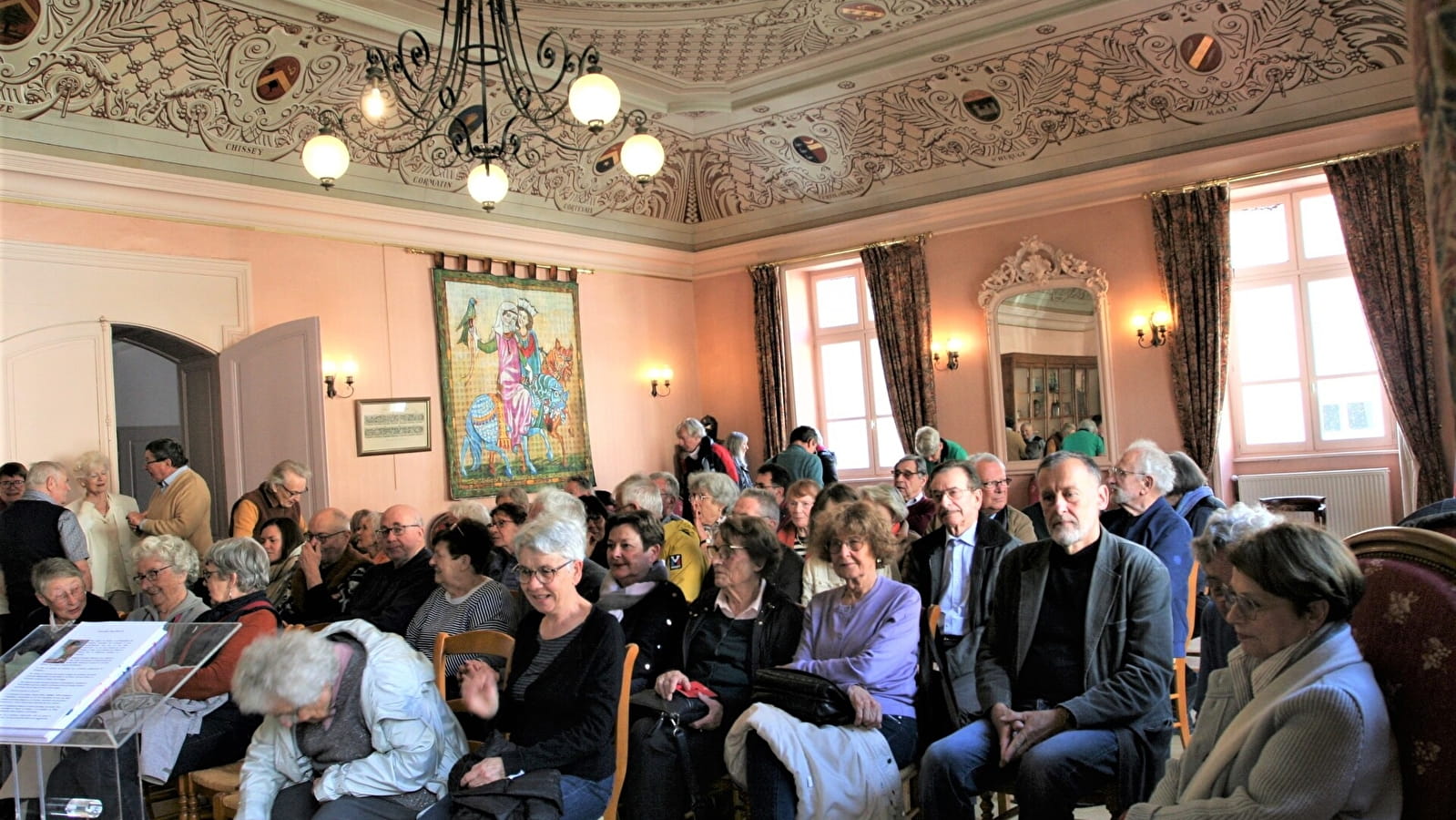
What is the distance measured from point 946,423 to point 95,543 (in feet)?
25.9

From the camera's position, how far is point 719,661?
3920mm

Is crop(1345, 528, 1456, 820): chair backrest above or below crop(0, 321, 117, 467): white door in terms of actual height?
below

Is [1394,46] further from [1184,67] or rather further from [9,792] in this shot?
[9,792]

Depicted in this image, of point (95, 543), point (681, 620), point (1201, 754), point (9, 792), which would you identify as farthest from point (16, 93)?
point (1201, 754)

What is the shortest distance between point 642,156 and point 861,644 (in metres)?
3.21

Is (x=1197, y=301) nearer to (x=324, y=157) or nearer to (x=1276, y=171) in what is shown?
(x=1276, y=171)

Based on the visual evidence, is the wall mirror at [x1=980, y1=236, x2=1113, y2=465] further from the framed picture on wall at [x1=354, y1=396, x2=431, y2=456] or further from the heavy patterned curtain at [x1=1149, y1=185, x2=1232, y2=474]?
the framed picture on wall at [x1=354, y1=396, x2=431, y2=456]

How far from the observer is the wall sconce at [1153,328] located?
1016cm

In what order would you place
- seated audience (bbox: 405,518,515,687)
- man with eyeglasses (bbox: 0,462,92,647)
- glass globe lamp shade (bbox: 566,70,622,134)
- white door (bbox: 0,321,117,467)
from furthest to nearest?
1. white door (bbox: 0,321,117,467)
2. man with eyeglasses (bbox: 0,462,92,647)
3. glass globe lamp shade (bbox: 566,70,622,134)
4. seated audience (bbox: 405,518,515,687)

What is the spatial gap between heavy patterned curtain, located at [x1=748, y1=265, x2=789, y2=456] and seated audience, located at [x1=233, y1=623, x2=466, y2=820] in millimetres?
9358

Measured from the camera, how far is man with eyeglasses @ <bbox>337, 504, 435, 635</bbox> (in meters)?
4.81

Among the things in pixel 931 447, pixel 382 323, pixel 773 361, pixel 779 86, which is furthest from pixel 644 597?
pixel 773 361

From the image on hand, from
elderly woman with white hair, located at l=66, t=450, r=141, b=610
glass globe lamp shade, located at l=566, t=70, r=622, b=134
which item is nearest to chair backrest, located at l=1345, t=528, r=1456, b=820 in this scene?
glass globe lamp shade, located at l=566, t=70, r=622, b=134

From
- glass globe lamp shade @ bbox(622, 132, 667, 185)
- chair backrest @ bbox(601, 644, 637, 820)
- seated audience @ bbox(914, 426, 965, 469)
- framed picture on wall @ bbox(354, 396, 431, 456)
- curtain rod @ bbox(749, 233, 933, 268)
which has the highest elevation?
curtain rod @ bbox(749, 233, 933, 268)
